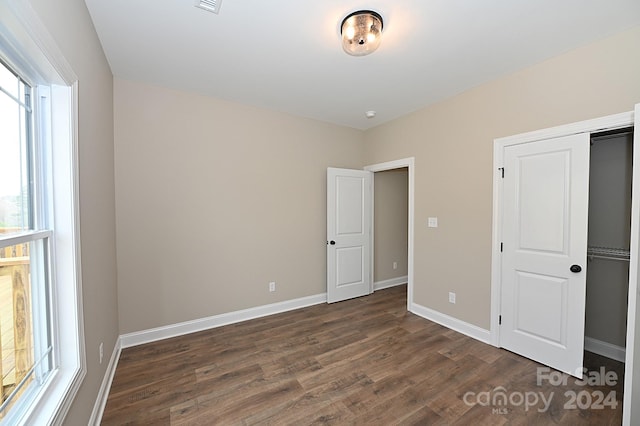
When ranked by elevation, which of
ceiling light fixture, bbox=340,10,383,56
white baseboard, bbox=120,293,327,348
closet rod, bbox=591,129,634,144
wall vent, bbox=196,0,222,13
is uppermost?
wall vent, bbox=196,0,222,13

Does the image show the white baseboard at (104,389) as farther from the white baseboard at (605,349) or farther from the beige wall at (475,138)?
the white baseboard at (605,349)

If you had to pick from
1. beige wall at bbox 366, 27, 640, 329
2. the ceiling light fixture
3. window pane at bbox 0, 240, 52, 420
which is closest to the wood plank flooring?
beige wall at bbox 366, 27, 640, 329

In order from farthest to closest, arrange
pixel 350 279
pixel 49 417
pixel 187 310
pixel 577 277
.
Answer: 1. pixel 350 279
2. pixel 187 310
3. pixel 577 277
4. pixel 49 417

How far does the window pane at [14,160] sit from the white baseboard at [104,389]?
129cm

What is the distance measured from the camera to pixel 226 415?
1753mm

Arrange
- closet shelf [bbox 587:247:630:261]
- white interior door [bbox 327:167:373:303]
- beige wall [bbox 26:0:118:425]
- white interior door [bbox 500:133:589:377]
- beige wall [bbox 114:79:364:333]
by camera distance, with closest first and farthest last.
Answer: beige wall [bbox 26:0:118:425] < white interior door [bbox 500:133:589:377] < closet shelf [bbox 587:247:630:261] < beige wall [bbox 114:79:364:333] < white interior door [bbox 327:167:373:303]

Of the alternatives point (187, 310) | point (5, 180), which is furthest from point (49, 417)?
point (187, 310)

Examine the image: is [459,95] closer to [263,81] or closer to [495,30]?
[495,30]

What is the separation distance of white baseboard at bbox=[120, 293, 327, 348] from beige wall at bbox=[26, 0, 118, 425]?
380 millimetres

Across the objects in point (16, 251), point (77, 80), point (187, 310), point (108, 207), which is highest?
point (77, 80)

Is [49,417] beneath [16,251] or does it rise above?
beneath

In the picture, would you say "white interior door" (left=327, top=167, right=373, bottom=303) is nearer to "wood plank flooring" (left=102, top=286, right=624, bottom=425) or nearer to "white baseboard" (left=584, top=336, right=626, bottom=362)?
"wood plank flooring" (left=102, top=286, right=624, bottom=425)

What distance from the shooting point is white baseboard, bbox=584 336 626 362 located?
2.36 metres

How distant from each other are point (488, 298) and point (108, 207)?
3.77 m
